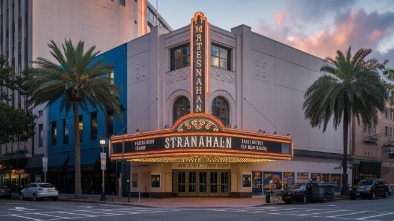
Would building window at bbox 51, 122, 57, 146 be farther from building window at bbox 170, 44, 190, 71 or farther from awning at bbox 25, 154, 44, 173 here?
building window at bbox 170, 44, 190, 71

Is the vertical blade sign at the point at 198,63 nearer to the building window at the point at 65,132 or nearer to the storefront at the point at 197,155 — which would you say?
the storefront at the point at 197,155

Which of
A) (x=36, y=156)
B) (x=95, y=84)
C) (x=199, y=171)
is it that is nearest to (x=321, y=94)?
(x=199, y=171)

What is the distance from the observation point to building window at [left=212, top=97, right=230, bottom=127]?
3919 cm

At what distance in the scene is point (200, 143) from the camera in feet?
112

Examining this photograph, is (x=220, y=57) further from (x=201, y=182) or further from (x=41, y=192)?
(x=41, y=192)

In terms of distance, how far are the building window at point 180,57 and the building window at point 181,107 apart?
2775mm

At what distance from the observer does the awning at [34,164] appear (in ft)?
184

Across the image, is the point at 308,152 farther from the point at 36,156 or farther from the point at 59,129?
the point at 36,156

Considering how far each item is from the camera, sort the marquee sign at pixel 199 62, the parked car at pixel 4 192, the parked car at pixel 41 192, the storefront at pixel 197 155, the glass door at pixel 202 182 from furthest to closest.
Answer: the parked car at pixel 4 192 → the glass door at pixel 202 182 → the parked car at pixel 41 192 → the marquee sign at pixel 199 62 → the storefront at pixel 197 155

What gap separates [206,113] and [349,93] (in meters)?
14.6

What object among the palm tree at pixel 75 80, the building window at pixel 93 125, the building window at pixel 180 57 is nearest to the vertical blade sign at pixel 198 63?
the building window at pixel 180 57

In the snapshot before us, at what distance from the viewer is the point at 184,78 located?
3875cm

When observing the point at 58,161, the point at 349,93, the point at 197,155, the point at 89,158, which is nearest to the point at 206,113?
the point at 197,155

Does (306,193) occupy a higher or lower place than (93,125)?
lower
